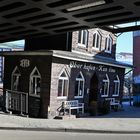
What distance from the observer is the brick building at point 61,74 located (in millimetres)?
24750

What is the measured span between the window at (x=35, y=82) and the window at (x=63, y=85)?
127cm

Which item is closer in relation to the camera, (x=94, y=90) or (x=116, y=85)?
(x=94, y=90)

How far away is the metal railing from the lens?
82.1 ft

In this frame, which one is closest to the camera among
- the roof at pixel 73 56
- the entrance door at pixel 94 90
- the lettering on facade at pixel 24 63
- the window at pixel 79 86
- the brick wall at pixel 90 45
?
the roof at pixel 73 56

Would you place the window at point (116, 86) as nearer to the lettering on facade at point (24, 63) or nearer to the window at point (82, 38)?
the window at point (82, 38)

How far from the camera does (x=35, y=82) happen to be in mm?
25547

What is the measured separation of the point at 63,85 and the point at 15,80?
356 cm

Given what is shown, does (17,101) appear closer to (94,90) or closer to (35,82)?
(35,82)

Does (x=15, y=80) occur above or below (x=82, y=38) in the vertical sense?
below

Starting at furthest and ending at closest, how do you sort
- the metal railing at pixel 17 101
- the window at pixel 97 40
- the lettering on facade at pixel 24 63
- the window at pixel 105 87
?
the window at pixel 105 87
the window at pixel 97 40
the lettering on facade at pixel 24 63
the metal railing at pixel 17 101

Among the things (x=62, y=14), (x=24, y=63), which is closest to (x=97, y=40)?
(x=24, y=63)

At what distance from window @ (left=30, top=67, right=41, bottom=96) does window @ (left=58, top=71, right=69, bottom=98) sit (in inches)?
50.0

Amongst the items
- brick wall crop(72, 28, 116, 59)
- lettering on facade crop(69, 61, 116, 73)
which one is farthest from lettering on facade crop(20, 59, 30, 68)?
brick wall crop(72, 28, 116, 59)

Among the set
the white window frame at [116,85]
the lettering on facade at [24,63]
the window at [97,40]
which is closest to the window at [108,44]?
the window at [97,40]
